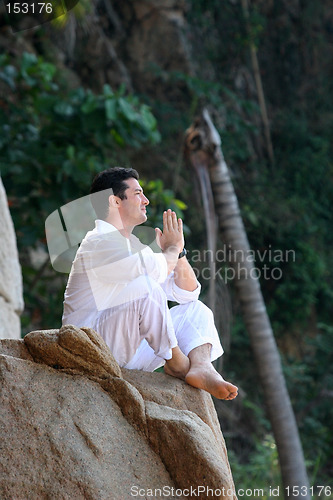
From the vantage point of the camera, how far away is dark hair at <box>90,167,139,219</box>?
2850 millimetres

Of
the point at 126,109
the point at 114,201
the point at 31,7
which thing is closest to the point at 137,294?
the point at 114,201

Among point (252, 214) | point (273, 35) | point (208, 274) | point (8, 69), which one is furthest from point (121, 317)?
point (273, 35)

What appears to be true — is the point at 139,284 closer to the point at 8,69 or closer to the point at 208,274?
the point at 208,274

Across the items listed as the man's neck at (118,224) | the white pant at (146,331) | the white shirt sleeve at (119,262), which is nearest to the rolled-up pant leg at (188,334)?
the white pant at (146,331)

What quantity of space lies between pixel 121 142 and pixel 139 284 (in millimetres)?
3446

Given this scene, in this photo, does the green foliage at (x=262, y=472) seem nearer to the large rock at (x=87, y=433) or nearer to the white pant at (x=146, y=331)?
the white pant at (x=146, y=331)

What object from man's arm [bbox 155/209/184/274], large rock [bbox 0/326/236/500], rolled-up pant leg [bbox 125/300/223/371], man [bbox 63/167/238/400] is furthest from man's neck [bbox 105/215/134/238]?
large rock [bbox 0/326/236/500]

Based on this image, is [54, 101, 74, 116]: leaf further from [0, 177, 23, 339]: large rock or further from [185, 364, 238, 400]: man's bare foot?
[185, 364, 238, 400]: man's bare foot

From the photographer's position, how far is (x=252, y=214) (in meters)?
8.90

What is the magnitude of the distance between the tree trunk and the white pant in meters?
2.68

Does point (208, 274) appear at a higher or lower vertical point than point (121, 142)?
lower

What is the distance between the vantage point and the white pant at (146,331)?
266 centimetres

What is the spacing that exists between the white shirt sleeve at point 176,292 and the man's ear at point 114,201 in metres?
0.44

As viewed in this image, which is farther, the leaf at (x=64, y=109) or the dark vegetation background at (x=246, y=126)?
the dark vegetation background at (x=246, y=126)
